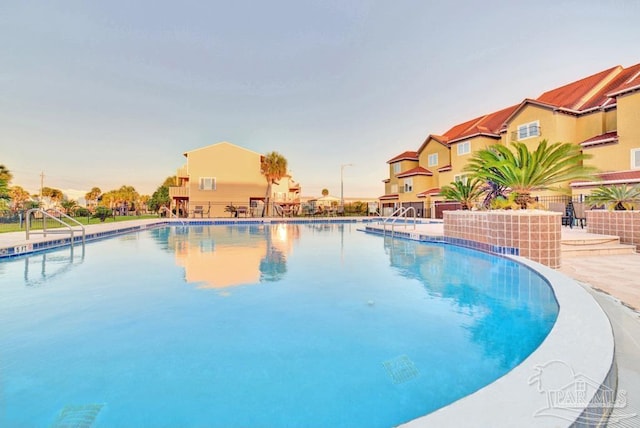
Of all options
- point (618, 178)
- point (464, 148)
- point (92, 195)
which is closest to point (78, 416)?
point (618, 178)

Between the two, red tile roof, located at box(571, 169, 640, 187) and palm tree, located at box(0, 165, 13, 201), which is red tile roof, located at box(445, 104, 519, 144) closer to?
red tile roof, located at box(571, 169, 640, 187)

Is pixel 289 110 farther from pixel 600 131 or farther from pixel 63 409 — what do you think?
pixel 63 409

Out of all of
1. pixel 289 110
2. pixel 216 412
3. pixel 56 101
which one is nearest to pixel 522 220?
pixel 216 412

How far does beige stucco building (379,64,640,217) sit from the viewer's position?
15844mm

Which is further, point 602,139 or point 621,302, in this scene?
point 602,139

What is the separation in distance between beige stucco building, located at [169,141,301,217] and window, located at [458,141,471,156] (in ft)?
65.3

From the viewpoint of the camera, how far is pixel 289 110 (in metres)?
25.2

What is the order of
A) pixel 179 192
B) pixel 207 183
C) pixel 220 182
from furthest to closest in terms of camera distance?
pixel 220 182, pixel 207 183, pixel 179 192

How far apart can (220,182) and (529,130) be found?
90.2 feet

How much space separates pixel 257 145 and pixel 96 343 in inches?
1232

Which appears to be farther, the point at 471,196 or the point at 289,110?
the point at 289,110

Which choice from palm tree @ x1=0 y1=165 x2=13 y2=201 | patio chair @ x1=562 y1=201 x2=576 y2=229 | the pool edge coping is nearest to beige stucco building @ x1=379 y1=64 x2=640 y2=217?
patio chair @ x1=562 y1=201 x2=576 y2=229

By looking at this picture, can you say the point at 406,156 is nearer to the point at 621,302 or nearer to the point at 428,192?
the point at 428,192

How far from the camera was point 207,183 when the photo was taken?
3058 centimetres
